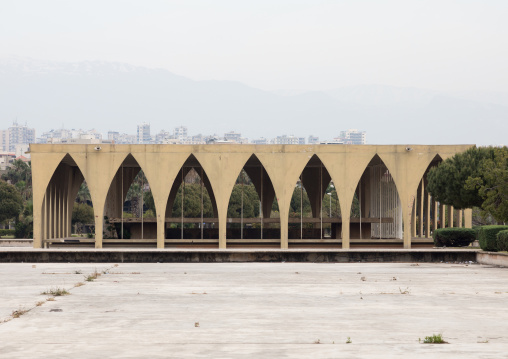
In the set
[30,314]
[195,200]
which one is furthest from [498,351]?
[195,200]

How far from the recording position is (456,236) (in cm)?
4359

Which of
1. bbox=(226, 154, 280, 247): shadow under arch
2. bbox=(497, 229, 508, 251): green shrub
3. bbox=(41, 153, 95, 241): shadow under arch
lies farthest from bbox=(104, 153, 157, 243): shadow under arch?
bbox=(497, 229, 508, 251): green shrub

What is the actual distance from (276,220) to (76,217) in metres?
51.6

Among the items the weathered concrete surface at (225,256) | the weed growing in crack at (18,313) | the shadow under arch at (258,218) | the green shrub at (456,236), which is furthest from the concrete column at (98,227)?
the weed growing in crack at (18,313)

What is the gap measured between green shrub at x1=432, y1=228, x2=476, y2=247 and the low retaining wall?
8.03 meters

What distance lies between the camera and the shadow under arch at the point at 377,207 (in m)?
52.6

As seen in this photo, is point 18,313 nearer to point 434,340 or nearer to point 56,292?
point 56,292

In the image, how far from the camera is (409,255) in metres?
35.2

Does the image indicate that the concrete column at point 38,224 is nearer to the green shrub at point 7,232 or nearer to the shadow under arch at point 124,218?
the shadow under arch at point 124,218

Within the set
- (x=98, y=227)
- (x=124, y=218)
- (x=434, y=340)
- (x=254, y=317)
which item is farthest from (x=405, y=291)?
(x=124, y=218)

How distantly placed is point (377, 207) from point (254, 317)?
44.5 m

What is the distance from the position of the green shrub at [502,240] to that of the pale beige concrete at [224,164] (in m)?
14.3

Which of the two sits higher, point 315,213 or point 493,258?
point 315,213

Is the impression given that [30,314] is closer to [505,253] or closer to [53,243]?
[505,253]
